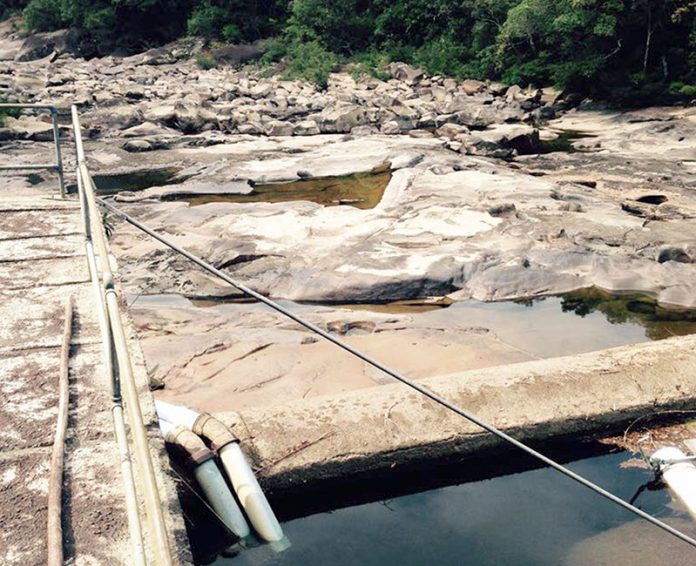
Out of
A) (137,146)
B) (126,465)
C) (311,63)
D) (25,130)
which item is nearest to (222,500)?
(126,465)

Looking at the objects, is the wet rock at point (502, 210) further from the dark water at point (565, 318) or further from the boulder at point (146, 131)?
the boulder at point (146, 131)

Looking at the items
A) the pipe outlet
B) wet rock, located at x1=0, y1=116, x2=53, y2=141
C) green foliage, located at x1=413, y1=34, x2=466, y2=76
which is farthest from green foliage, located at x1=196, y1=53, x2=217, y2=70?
the pipe outlet

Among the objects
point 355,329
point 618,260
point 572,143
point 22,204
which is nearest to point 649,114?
point 572,143

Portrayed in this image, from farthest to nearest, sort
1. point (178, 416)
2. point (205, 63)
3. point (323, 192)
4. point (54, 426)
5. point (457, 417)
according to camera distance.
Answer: point (205, 63), point (323, 192), point (457, 417), point (178, 416), point (54, 426)

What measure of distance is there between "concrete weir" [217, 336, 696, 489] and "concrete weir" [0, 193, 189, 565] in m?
0.95

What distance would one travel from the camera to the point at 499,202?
9453mm

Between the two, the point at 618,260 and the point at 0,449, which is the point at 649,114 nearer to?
the point at 618,260

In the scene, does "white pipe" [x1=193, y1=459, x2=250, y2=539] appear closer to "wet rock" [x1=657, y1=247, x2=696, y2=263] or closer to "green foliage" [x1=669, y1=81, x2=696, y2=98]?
"wet rock" [x1=657, y1=247, x2=696, y2=263]

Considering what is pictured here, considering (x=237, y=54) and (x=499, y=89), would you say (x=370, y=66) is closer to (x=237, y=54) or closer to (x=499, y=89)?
(x=499, y=89)

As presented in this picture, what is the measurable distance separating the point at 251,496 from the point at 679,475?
2.29 metres

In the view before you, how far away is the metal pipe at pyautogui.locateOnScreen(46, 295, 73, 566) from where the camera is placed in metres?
2.20

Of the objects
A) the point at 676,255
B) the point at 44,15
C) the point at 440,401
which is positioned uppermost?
the point at 44,15

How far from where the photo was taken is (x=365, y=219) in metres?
8.97

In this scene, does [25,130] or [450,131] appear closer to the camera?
[25,130]
